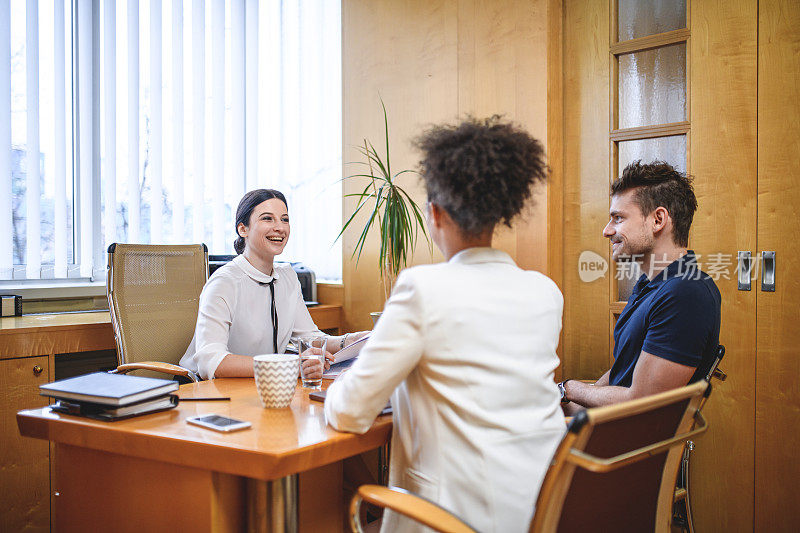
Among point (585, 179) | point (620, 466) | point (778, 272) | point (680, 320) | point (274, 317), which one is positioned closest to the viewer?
point (620, 466)

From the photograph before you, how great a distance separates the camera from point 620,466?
99 centimetres

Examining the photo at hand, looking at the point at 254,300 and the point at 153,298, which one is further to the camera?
the point at 153,298

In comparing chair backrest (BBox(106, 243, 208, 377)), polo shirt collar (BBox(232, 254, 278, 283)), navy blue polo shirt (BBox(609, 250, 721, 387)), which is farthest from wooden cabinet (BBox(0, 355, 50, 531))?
navy blue polo shirt (BBox(609, 250, 721, 387))

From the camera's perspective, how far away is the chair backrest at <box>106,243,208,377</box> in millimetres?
2371

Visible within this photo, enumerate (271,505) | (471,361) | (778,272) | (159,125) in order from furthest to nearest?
(159,125) < (778,272) < (271,505) < (471,361)

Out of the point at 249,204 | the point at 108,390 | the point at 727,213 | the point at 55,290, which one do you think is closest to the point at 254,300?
the point at 249,204

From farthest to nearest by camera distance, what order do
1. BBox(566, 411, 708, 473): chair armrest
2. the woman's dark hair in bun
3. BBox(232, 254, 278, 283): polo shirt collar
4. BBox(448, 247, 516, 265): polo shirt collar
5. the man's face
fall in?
the woman's dark hair in bun → BBox(232, 254, 278, 283): polo shirt collar → the man's face → BBox(448, 247, 516, 265): polo shirt collar → BBox(566, 411, 708, 473): chair armrest

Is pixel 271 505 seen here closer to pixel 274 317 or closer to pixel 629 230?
pixel 274 317

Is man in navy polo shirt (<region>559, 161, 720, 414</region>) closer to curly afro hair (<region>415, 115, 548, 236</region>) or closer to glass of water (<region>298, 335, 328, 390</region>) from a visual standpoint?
curly afro hair (<region>415, 115, 548, 236</region>)

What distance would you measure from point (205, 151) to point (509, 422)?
2.95 metres

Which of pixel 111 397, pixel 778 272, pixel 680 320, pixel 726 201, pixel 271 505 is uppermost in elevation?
pixel 726 201

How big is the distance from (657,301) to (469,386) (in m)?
0.87

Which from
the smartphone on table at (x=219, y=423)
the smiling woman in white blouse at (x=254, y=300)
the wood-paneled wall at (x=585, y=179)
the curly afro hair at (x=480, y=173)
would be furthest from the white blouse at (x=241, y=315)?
the wood-paneled wall at (x=585, y=179)

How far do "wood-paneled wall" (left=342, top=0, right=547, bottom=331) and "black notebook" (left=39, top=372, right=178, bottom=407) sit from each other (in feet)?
5.06
